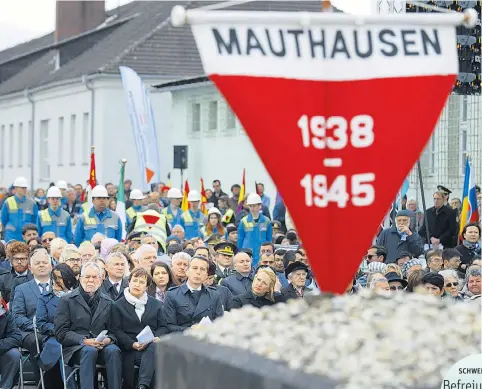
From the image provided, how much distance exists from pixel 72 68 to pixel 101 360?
47.9 metres

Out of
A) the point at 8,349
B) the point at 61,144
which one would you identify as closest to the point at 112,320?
the point at 8,349

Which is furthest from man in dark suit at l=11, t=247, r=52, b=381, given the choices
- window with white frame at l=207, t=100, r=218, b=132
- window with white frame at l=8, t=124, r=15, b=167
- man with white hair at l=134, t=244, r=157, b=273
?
window with white frame at l=8, t=124, r=15, b=167

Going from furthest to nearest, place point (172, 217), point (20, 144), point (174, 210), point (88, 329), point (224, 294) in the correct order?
point (20, 144) → point (174, 210) → point (172, 217) → point (224, 294) → point (88, 329)

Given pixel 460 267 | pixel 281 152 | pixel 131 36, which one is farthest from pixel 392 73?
pixel 131 36

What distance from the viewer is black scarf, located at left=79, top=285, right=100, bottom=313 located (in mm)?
14023

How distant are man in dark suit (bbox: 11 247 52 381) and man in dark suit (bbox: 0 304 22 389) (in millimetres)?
139

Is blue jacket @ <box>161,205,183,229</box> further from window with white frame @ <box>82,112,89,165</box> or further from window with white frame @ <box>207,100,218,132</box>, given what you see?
window with white frame @ <box>82,112,89,165</box>

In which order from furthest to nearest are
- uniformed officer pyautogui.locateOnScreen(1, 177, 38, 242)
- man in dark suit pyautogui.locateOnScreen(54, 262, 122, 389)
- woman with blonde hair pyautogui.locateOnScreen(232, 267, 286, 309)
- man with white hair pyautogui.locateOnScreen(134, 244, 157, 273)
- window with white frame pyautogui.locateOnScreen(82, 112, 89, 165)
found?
1. window with white frame pyautogui.locateOnScreen(82, 112, 89, 165)
2. uniformed officer pyautogui.locateOnScreen(1, 177, 38, 242)
3. man with white hair pyautogui.locateOnScreen(134, 244, 157, 273)
4. woman with blonde hair pyautogui.locateOnScreen(232, 267, 286, 309)
5. man in dark suit pyautogui.locateOnScreen(54, 262, 122, 389)

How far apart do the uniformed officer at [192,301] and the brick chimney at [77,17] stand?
5401 centimetres

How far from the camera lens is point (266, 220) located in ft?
82.4

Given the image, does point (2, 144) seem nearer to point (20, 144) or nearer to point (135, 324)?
point (20, 144)

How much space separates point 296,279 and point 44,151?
50.4 m

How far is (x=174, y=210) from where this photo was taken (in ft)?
91.6

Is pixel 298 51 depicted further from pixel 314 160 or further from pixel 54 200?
pixel 54 200
